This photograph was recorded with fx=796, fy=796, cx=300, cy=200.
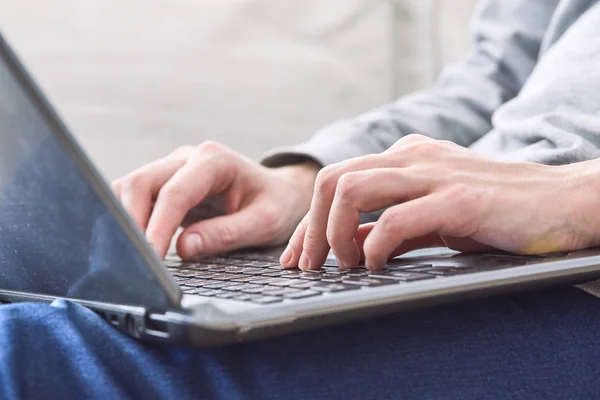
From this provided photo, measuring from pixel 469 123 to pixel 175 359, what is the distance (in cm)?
66

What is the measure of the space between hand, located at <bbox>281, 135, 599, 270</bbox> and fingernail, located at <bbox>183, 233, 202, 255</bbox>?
0.18 meters

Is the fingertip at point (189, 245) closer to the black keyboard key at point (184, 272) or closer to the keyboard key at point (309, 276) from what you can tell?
the black keyboard key at point (184, 272)

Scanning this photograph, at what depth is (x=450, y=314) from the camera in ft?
1.39

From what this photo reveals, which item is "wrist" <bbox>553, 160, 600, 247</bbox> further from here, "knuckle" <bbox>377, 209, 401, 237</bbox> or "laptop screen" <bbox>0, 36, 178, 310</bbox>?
"laptop screen" <bbox>0, 36, 178, 310</bbox>

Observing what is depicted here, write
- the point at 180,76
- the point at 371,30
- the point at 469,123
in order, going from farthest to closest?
1. the point at 371,30
2. the point at 180,76
3. the point at 469,123

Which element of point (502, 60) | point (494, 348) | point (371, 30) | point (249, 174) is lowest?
point (494, 348)

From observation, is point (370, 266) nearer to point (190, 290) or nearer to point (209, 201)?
point (190, 290)

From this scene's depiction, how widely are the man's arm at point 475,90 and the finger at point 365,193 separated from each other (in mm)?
378

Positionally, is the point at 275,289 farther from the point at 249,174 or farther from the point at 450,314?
the point at 249,174

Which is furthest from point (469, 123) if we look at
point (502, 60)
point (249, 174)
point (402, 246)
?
point (402, 246)

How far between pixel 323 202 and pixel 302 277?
0.21 feet

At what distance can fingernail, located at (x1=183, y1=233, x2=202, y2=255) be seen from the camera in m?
0.69

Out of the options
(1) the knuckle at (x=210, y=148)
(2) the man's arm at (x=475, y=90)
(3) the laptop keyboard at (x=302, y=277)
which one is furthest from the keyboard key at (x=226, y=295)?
(2) the man's arm at (x=475, y=90)

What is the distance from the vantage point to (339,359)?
0.39 m
